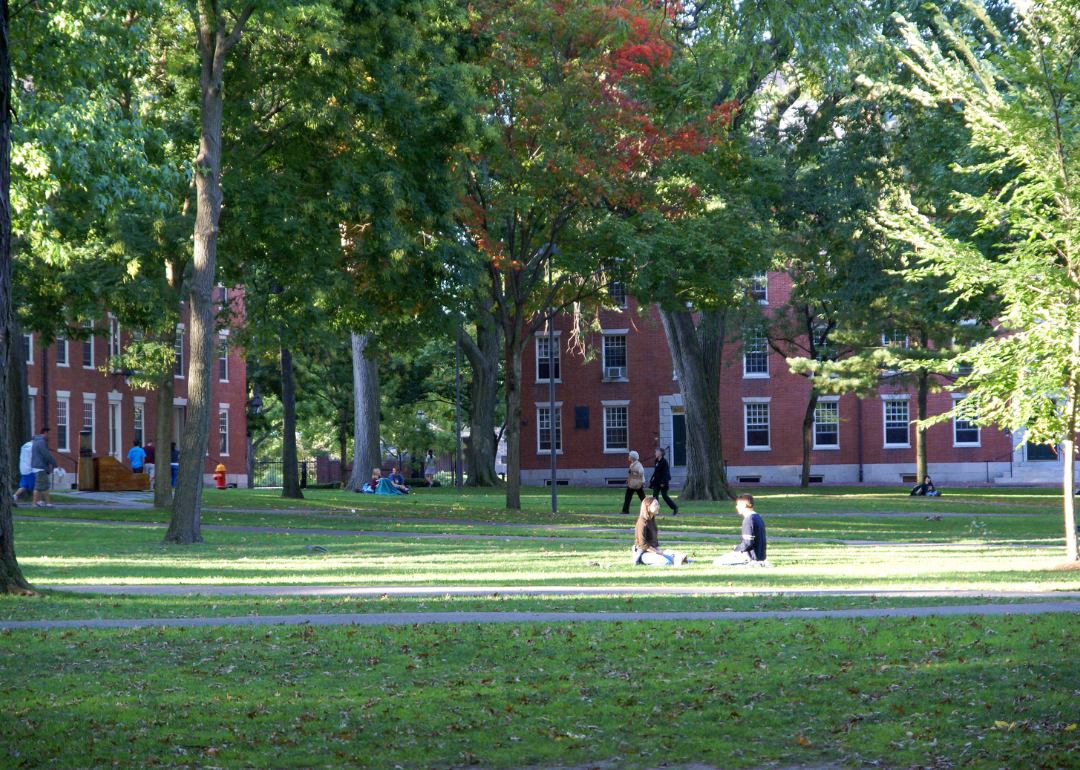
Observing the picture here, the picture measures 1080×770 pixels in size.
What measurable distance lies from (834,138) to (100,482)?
27.3m

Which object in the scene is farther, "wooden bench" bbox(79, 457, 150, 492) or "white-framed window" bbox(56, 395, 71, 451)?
"white-framed window" bbox(56, 395, 71, 451)

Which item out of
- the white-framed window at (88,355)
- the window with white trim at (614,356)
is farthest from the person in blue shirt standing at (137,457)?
the window with white trim at (614,356)

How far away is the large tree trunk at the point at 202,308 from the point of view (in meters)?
20.4

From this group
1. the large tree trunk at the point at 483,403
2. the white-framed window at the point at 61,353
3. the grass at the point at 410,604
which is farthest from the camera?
the large tree trunk at the point at 483,403

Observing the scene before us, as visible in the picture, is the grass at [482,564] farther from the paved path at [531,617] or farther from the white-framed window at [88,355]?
the white-framed window at [88,355]

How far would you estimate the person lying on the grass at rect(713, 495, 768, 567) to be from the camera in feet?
52.4

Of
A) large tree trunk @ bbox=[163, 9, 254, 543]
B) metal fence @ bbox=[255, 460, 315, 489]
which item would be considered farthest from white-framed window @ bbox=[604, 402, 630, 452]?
large tree trunk @ bbox=[163, 9, 254, 543]

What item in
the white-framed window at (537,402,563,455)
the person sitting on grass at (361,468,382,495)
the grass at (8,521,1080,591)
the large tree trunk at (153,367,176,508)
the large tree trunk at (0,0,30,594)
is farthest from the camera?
the white-framed window at (537,402,563,455)

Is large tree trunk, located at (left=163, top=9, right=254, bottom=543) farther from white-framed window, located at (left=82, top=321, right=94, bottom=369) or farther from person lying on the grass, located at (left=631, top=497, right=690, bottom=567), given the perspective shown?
white-framed window, located at (left=82, top=321, right=94, bottom=369)

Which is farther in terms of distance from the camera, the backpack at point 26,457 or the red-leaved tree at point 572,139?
the backpack at point 26,457

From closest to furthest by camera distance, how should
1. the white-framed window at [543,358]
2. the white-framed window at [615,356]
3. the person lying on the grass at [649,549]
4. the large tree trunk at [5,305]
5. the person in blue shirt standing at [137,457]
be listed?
the large tree trunk at [5,305]
the person lying on the grass at [649,549]
the person in blue shirt standing at [137,457]
the white-framed window at [615,356]
the white-framed window at [543,358]

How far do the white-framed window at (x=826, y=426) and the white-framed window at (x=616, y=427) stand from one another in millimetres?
9249

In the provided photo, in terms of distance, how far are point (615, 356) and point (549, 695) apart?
52350mm

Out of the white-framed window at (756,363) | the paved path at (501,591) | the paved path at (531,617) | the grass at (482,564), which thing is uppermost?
the white-framed window at (756,363)
